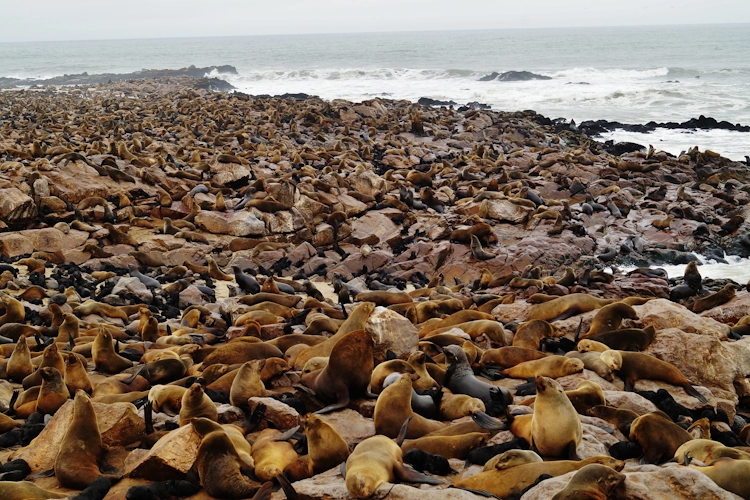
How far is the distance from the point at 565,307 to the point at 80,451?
6290 mm

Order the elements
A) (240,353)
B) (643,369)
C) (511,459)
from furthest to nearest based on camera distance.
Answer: (240,353), (643,369), (511,459)

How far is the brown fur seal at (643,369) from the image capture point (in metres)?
6.19

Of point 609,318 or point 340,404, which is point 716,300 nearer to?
point 609,318

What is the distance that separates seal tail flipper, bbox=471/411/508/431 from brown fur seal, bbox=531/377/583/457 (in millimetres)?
379

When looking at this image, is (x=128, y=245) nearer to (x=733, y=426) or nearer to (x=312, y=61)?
(x=733, y=426)

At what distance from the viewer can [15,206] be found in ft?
44.1

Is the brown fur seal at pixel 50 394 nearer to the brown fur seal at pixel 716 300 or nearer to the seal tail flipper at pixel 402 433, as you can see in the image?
the seal tail flipper at pixel 402 433

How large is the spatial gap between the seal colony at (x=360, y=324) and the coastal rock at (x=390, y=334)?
0.09 feet

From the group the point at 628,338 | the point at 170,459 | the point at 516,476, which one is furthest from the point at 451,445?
the point at 628,338

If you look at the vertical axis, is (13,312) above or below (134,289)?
above

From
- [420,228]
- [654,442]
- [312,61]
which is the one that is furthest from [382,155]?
[312,61]

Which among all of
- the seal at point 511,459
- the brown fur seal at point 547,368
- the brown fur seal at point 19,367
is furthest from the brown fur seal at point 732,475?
the brown fur seal at point 19,367

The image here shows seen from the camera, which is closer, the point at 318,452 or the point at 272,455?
the point at 318,452

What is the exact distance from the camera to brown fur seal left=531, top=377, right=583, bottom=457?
4.21m
